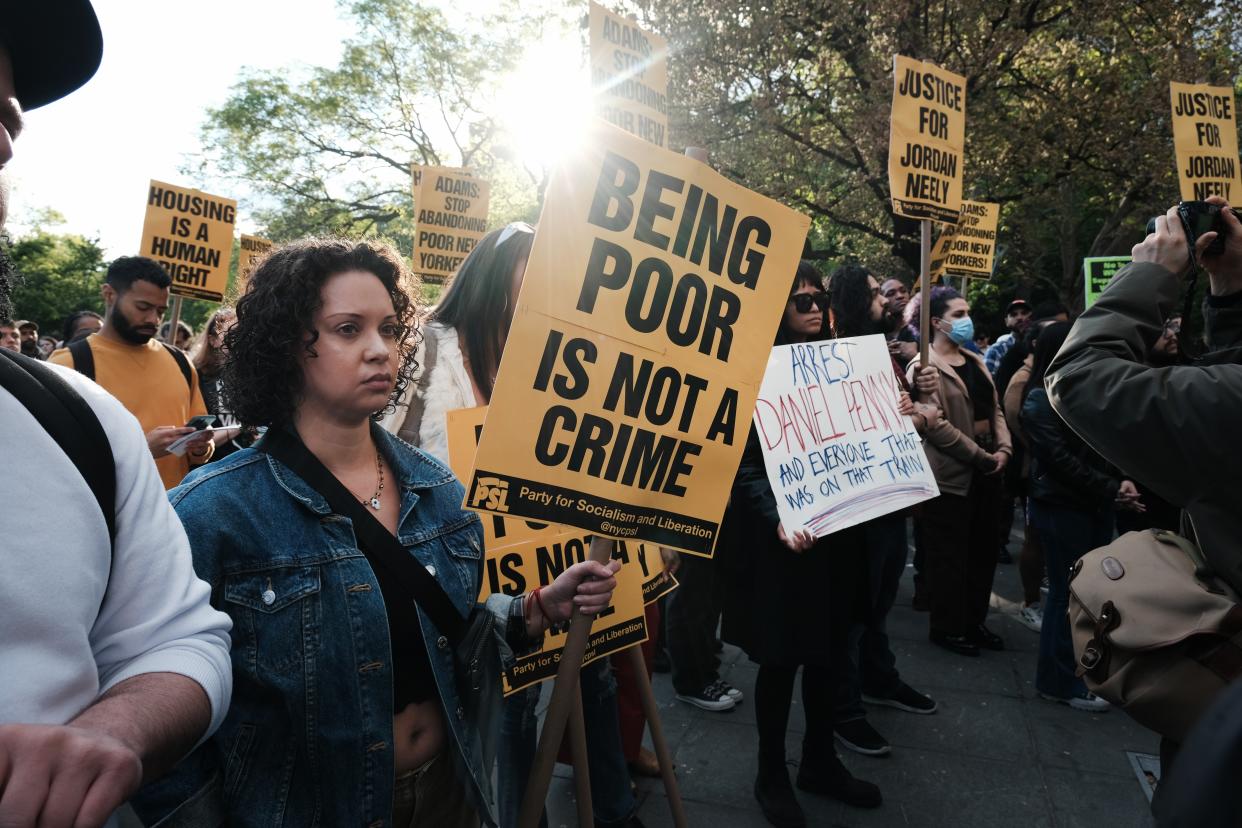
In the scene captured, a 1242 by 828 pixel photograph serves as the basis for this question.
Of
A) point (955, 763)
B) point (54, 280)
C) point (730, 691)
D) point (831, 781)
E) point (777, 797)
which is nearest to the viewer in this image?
point (777, 797)

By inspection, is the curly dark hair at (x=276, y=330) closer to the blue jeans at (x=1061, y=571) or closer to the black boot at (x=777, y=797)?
the black boot at (x=777, y=797)

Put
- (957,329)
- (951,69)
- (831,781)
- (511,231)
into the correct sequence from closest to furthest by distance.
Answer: (511,231), (831,781), (957,329), (951,69)

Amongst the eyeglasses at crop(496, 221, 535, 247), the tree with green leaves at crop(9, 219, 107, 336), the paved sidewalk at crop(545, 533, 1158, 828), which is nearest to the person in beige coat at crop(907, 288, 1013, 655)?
the paved sidewalk at crop(545, 533, 1158, 828)

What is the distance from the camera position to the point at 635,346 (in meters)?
1.79

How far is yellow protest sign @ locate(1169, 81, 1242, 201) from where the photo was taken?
223 inches

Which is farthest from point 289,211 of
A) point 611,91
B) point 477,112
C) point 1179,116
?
point 1179,116

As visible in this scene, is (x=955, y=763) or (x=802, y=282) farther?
(x=955, y=763)

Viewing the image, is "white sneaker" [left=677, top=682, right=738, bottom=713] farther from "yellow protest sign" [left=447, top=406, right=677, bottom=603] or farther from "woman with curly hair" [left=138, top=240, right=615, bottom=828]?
"woman with curly hair" [left=138, top=240, right=615, bottom=828]

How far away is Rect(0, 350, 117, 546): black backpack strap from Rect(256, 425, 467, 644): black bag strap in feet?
2.02

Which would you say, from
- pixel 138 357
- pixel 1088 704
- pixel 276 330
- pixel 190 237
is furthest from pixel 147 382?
pixel 1088 704

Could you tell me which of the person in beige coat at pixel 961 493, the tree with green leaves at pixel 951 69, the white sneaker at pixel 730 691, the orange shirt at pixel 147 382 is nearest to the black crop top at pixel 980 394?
the person in beige coat at pixel 961 493

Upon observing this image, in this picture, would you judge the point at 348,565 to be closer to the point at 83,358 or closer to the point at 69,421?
the point at 69,421

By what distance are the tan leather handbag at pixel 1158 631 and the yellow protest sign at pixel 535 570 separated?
1230 millimetres

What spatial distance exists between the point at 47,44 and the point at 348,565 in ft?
3.24
